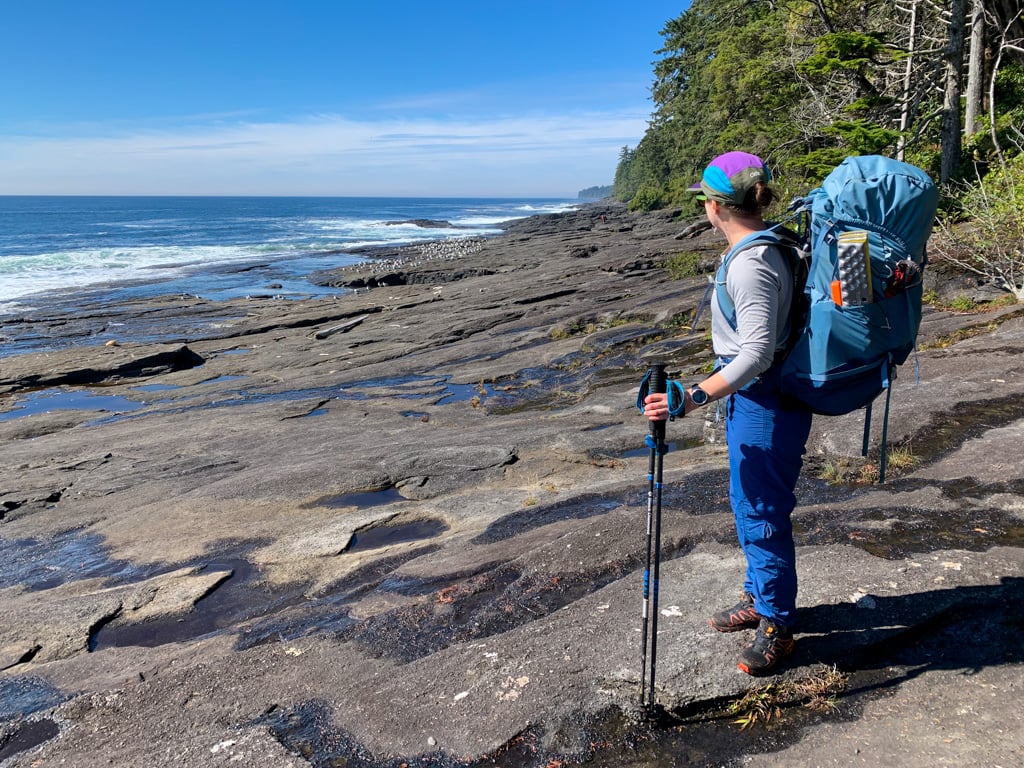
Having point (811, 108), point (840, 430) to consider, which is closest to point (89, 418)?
point (840, 430)

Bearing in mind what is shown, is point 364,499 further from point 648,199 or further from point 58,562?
point 648,199

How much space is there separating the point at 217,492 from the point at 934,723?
7265 mm

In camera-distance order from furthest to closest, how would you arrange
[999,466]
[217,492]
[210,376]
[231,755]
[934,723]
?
[210,376]
[217,492]
[999,466]
[231,755]
[934,723]

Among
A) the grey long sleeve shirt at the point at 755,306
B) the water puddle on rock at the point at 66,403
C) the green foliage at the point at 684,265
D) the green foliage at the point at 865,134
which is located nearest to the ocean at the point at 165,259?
the water puddle on rock at the point at 66,403

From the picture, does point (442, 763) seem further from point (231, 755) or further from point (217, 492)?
point (217, 492)

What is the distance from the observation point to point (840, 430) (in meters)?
6.58

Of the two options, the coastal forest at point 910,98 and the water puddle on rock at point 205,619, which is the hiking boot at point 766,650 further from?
the coastal forest at point 910,98

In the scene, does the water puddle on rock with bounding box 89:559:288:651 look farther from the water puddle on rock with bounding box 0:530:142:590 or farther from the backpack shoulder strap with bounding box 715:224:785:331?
the backpack shoulder strap with bounding box 715:224:785:331

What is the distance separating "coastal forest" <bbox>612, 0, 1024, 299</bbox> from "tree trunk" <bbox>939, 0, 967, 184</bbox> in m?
0.02

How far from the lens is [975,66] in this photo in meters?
15.9

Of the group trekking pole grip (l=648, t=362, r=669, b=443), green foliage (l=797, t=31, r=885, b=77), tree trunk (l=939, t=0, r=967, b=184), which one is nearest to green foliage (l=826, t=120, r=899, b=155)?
tree trunk (l=939, t=0, r=967, b=184)

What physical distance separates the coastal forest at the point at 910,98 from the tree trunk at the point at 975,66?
27mm

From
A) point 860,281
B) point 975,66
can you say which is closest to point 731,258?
point 860,281

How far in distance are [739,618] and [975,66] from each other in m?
17.6
